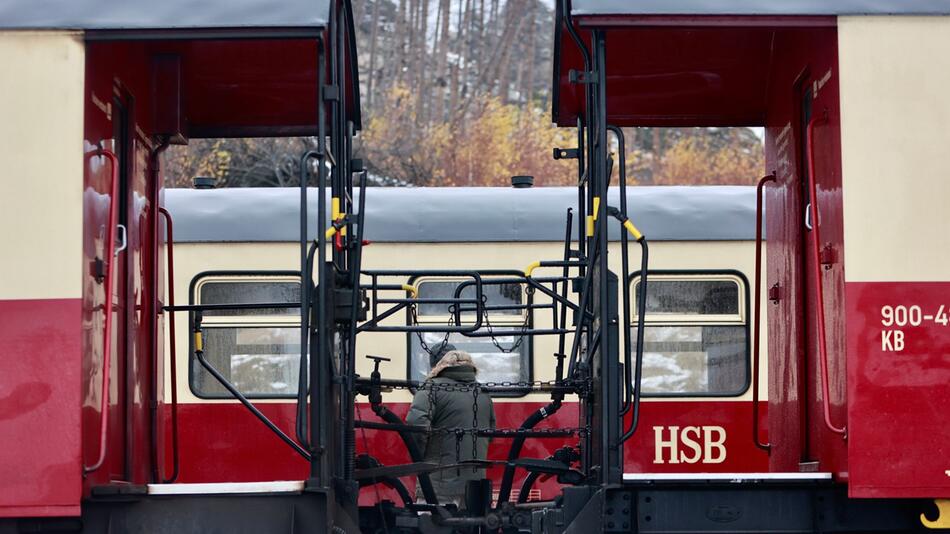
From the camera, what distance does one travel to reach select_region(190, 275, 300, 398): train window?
9.18 meters

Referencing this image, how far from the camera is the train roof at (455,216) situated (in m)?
9.23

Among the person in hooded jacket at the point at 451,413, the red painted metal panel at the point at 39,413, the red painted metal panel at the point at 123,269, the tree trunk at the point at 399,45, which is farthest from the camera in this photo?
the tree trunk at the point at 399,45

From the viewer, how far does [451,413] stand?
866 cm

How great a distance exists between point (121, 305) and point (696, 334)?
426 cm

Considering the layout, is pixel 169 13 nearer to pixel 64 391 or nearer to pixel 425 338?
pixel 64 391

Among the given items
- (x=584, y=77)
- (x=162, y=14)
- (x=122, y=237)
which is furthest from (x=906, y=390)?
(x=122, y=237)

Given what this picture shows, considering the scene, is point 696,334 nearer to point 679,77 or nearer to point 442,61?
point 679,77

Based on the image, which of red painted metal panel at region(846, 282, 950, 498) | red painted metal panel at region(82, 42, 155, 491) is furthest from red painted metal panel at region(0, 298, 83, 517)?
red painted metal panel at region(846, 282, 950, 498)

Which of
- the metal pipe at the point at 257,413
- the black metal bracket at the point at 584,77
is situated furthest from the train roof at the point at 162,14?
the metal pipe at the point at 257,413

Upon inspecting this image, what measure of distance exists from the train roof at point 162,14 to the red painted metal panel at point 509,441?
161 inches

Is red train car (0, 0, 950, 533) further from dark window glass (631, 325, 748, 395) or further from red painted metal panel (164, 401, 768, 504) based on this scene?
dark window glass (631, 325, 748, 395)

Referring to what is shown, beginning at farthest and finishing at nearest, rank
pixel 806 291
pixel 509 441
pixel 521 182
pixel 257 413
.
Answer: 1. pixel 521 182
2. pixel 509 441
3. pixel 806 291
4. pixel 257 413

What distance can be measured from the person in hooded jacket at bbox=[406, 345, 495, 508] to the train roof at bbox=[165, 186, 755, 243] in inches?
36.7

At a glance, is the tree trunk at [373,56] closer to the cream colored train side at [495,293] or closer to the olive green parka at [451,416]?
the cream colored train side at [495,293]
